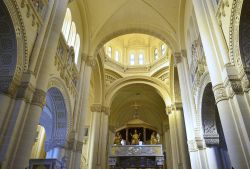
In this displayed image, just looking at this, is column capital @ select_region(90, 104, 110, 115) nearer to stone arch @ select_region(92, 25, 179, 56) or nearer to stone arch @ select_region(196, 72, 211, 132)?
stone arch @ select_region(92, 25, 179, 56)

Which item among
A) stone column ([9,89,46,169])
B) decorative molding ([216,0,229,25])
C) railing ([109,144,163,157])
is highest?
decorative molding ([216,0,229,25])

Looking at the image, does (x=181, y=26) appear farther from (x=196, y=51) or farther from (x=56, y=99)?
(x=56, y=99)

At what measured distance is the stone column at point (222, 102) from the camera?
18.9ft

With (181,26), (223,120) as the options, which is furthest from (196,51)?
(223,120)

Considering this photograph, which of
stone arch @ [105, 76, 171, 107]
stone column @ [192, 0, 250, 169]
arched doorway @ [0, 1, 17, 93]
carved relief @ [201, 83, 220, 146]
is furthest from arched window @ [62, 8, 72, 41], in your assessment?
Answer: stone arch @ [105, 76, 171, 107]

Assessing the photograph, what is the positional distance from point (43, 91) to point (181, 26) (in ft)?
34.5

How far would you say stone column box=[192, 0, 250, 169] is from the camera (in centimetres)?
575

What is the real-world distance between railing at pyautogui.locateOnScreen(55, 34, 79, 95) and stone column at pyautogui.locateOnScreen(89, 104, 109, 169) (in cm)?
734

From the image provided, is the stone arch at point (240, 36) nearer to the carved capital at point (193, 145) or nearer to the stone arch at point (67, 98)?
the carved capital at point (193, 145)

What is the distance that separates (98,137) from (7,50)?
13498 millimetres

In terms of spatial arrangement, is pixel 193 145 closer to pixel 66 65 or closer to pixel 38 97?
pixel 66 65

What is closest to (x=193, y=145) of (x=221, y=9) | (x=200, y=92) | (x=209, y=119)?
(x=209, y=119)

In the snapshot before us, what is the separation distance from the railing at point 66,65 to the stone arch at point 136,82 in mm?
9644

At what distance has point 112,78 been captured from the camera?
23.5m
